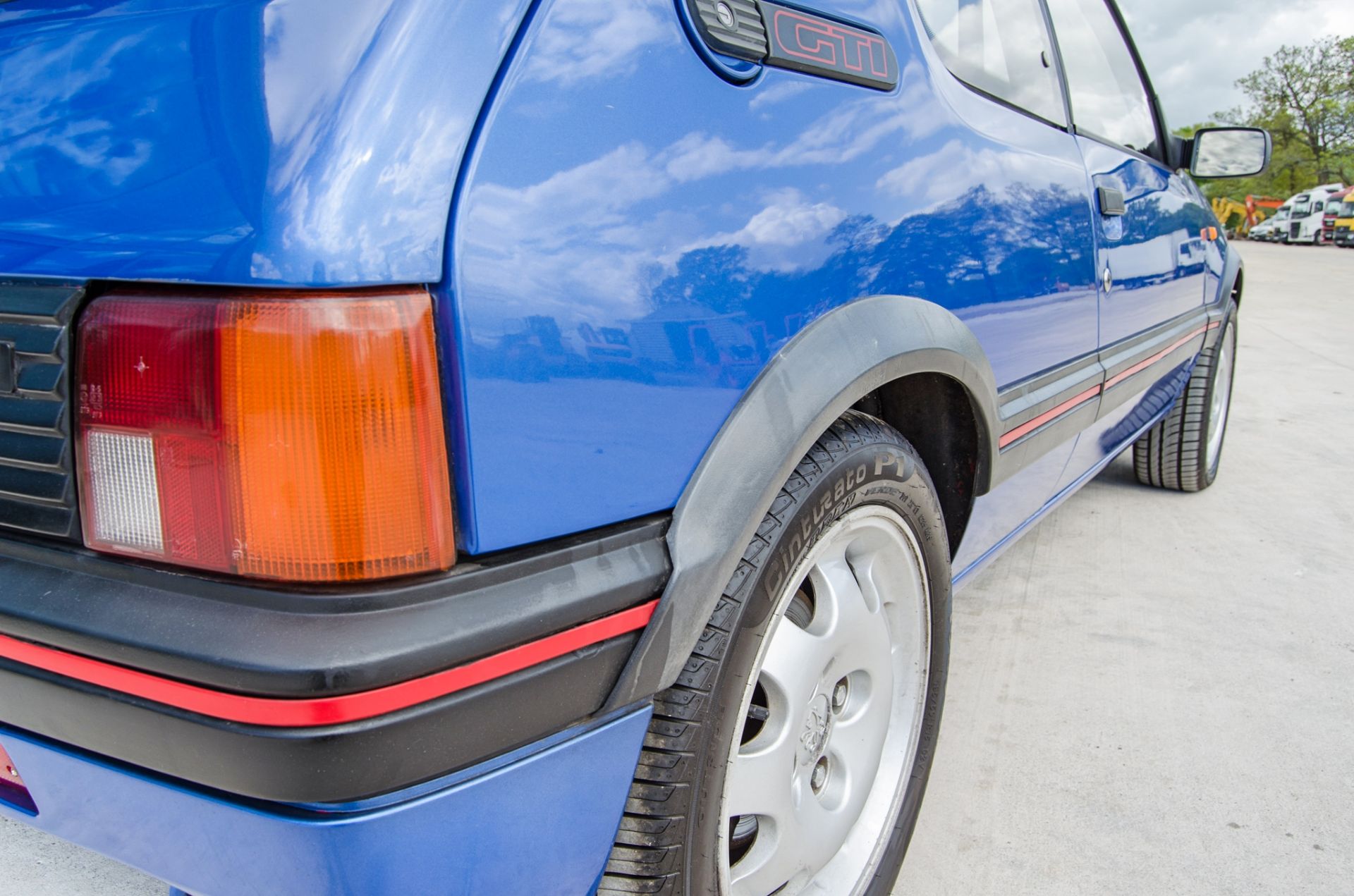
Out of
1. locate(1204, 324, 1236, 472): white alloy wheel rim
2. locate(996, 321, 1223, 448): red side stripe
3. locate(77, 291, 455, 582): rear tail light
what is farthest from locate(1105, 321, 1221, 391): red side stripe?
locate(77, 291, 455, 582): rear tail light

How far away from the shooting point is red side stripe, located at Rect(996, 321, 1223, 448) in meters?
1.90

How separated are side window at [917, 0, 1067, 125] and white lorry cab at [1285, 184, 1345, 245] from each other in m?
34.9

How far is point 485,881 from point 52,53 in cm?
91

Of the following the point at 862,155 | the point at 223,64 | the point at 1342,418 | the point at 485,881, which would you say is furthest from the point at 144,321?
the point at 1342,418

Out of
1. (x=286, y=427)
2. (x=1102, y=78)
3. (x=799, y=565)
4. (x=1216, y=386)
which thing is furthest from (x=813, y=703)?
(x=1216, y=386)

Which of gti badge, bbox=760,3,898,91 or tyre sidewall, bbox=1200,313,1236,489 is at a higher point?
gti badge, bbox=760,3,898,91

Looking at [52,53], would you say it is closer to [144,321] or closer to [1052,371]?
[144,321]

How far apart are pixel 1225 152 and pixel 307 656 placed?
3.40 m

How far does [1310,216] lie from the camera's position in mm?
31828

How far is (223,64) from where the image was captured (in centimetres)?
82

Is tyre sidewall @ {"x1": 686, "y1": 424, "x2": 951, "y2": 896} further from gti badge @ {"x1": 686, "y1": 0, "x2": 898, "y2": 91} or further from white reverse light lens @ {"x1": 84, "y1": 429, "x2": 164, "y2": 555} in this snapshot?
white reverse light lens @ {"x1": 84, "y1": 429, "x2": 164, "y2": 555}

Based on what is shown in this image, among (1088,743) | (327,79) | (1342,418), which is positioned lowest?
(1088,743)

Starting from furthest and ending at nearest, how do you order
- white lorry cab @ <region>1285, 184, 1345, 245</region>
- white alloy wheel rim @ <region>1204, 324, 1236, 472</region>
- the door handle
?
white lorry cab @ <region>1285, 184, 1345, 245</region> → white alloy wheel rim @ <region>1204, 324, 1236, 472</region> → the door handle

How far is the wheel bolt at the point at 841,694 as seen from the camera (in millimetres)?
1497
